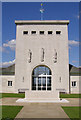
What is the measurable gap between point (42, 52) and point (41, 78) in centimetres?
496

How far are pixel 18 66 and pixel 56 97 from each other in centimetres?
1274

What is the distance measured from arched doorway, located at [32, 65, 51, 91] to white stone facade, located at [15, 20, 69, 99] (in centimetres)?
97

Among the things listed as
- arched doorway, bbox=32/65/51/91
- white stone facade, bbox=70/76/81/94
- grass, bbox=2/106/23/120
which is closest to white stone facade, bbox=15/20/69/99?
arched doorway, bbox=32/65/51/91

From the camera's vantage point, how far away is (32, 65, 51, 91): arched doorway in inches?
1105

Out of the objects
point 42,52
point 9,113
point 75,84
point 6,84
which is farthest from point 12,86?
point 9,113

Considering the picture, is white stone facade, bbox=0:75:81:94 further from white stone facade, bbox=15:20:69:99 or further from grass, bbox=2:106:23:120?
grass, bbox=2:106:23:120

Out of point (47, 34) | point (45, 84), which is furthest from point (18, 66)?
point (47, 34)

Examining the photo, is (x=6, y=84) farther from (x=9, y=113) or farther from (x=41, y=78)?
(x=9, y=113)

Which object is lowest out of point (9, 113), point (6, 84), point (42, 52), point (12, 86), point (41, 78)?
point (12, 86)

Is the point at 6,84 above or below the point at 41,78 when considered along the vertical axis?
below

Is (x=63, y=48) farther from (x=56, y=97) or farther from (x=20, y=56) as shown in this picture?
(x=56, y=97)

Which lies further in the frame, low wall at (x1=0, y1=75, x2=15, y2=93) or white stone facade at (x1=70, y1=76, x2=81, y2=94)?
low wall at (x1=0, y1=75, x2=15, y2=93)

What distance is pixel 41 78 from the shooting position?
28.4m

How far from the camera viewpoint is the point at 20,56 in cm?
2822
